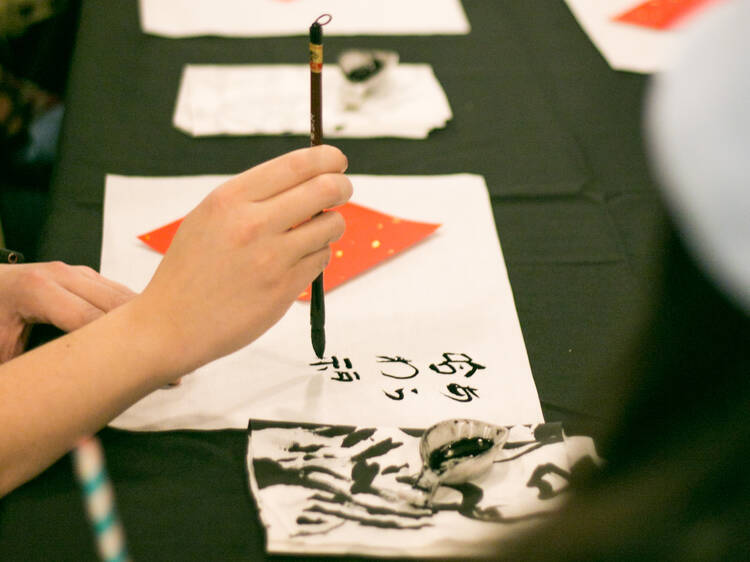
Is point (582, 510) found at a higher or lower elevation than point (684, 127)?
lower

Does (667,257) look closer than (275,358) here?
Yes

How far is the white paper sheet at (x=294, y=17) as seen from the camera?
1149 mm

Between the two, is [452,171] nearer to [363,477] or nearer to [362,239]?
[362,239]

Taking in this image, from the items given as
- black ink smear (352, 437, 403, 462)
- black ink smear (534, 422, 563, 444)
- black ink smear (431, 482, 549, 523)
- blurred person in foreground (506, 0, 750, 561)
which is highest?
blurred person in foreground (506, 0, 750, 561)

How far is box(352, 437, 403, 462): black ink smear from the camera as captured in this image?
0.55 meters

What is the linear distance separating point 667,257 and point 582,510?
0.26 ft

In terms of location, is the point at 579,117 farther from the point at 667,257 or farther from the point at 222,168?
the point at 667,257

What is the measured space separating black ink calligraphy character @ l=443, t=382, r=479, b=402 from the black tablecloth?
0.19 feet

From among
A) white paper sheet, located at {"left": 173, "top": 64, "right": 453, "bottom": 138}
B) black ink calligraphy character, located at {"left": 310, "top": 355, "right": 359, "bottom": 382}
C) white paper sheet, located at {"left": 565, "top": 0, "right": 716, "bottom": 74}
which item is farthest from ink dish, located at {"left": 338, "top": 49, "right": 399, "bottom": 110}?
black ink calligraphy character, located at {"left": 310, "top": 355, "right": 359, "bottom": 382}

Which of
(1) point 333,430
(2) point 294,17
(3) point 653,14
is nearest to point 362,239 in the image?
(1) point 333,430

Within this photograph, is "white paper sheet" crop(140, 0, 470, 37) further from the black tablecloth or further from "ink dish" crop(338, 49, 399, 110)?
"ink dish" crop(338, 49, 399, 110)

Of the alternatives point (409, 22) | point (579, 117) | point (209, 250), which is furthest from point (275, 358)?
point (409, 22)

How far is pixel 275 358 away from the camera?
0.65 metres

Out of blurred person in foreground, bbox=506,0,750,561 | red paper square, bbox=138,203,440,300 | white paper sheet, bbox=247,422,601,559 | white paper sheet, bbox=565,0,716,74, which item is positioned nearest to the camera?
blurred person in foreground, bbox=506,0,750,561
